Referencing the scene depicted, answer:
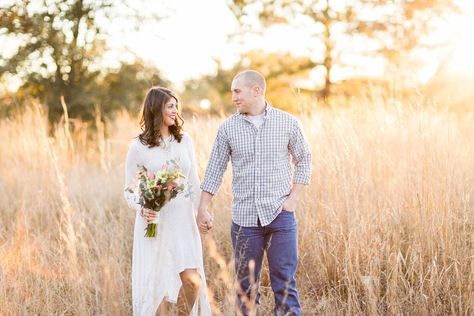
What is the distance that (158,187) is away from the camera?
3443 millimetres

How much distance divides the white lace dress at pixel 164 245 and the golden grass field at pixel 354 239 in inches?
7.3

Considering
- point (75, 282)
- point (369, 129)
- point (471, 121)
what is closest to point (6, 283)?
point (75, 282)

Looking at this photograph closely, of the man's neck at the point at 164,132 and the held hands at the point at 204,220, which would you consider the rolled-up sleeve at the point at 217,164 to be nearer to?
the held hands at the point at 204,220

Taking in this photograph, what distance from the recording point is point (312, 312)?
4.08 metres

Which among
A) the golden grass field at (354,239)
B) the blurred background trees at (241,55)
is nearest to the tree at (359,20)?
the blurred background trees at (241,55)

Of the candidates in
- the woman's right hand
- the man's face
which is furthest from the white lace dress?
the man's face

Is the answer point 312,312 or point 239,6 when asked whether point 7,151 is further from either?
point 239,6

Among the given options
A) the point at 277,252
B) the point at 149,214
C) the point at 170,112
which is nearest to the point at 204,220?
the point at 149,214

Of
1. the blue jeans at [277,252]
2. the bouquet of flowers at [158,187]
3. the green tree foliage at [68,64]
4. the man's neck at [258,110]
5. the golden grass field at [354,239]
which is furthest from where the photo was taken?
the green tree foliage at [68,64]

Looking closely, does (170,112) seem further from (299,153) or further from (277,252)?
(277,252)

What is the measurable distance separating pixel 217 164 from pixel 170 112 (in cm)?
46

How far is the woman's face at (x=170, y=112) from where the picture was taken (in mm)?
3793

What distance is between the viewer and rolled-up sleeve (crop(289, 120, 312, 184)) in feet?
12.1

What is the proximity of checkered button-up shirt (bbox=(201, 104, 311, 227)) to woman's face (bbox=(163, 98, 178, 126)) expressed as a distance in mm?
331
